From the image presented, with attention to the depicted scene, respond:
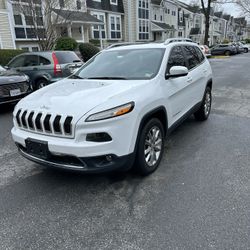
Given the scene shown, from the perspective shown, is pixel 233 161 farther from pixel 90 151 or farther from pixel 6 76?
pixel 6 76

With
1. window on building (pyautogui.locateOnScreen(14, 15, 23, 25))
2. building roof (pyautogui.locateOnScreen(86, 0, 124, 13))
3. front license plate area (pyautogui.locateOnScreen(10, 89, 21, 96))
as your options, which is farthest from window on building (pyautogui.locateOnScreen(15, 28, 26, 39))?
front license plate area (pyautogui.locateOnScreen(10, 89, 21, 96))

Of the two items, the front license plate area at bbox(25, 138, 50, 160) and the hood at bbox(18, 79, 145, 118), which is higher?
the hood at bbox(18, 79, 145, 118)

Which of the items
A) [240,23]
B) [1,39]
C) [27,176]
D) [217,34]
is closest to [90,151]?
[27,176]

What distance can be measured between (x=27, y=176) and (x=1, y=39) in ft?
59.1

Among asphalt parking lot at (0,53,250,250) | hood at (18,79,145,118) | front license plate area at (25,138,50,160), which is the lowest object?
asphalt parking lot at (0,53,250,250)

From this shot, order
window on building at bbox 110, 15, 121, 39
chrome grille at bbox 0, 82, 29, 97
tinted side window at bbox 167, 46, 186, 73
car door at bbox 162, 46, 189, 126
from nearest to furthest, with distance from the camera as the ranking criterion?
1. car door at bbox 162, 46, 189, 126
2. tinted side window at bbox 167, 46, 186, 73
3. chrome grille at bbox 0, 82, 29, 97
4. window on building at bbox 110, 15, 121, 39

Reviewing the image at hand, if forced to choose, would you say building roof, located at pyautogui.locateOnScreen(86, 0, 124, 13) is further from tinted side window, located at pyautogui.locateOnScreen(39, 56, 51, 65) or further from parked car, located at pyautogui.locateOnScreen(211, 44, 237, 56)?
tinted side window, located at pyautogui.locateOnScreen(39, 56, 51, 65)

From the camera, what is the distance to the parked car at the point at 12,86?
6734mm

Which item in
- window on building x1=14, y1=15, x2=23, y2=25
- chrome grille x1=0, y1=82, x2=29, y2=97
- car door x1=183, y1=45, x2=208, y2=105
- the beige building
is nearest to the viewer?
car door x1=183, y1=45, x2=208, y2=105

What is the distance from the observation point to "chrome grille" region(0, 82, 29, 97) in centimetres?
670

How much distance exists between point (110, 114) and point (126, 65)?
151 cm

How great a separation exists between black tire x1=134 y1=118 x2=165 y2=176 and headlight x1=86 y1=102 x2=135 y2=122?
17.0 inches

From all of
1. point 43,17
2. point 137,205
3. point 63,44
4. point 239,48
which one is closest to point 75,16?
point 63,44

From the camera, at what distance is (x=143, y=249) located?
226 centimetres
